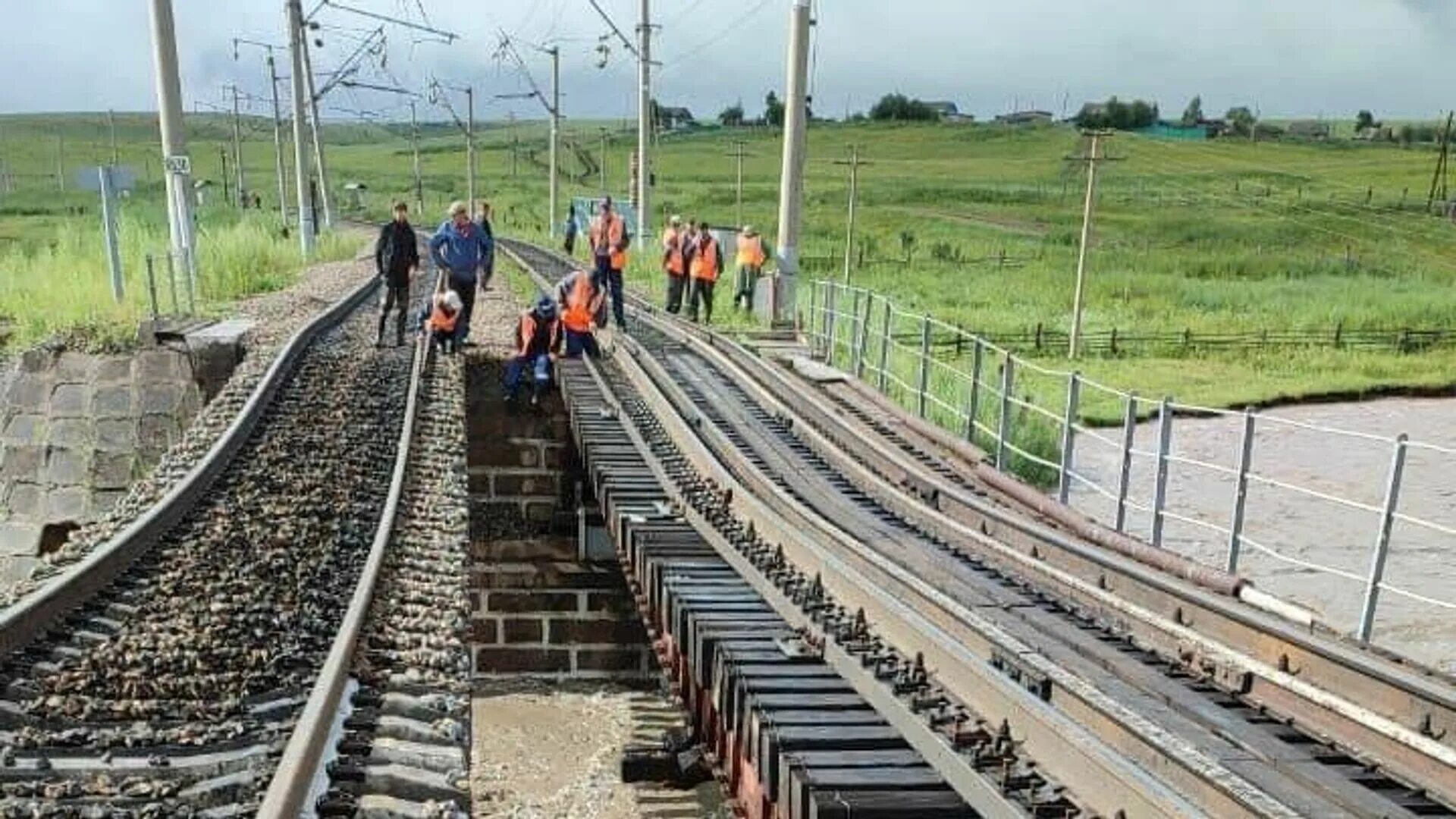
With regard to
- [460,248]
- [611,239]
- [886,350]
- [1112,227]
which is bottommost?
[1112,227]

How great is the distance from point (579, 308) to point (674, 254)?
638cm

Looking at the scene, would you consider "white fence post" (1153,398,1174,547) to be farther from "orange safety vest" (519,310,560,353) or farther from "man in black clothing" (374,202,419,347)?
"man in black clothing" (374,202,419,347)

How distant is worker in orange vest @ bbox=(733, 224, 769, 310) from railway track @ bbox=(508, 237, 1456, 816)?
11533 millimetres

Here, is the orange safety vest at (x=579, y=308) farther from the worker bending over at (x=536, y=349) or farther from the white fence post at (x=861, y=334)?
the white fence post at (x=861, y=334)

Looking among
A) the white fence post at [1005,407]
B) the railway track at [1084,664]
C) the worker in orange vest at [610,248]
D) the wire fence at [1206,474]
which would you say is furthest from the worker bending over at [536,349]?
the white fence post at [1005,407]

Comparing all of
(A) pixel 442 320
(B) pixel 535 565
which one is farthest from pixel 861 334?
(A) pixel 442 320

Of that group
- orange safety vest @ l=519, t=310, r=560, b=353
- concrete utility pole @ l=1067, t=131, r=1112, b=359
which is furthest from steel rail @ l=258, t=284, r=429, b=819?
concrete utility pole @ l=1067, t=131, r=1112, b=359

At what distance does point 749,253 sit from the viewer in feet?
71.0

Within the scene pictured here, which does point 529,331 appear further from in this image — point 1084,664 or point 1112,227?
point 1112,227

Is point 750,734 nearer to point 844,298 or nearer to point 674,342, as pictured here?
point 674,342

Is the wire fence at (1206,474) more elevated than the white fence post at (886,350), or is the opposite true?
the white fence post at (886,350)

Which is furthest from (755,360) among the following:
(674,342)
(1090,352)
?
(1090,352)

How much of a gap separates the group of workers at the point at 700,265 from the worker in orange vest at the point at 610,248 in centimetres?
264

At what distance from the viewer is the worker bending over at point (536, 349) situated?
1403cm
